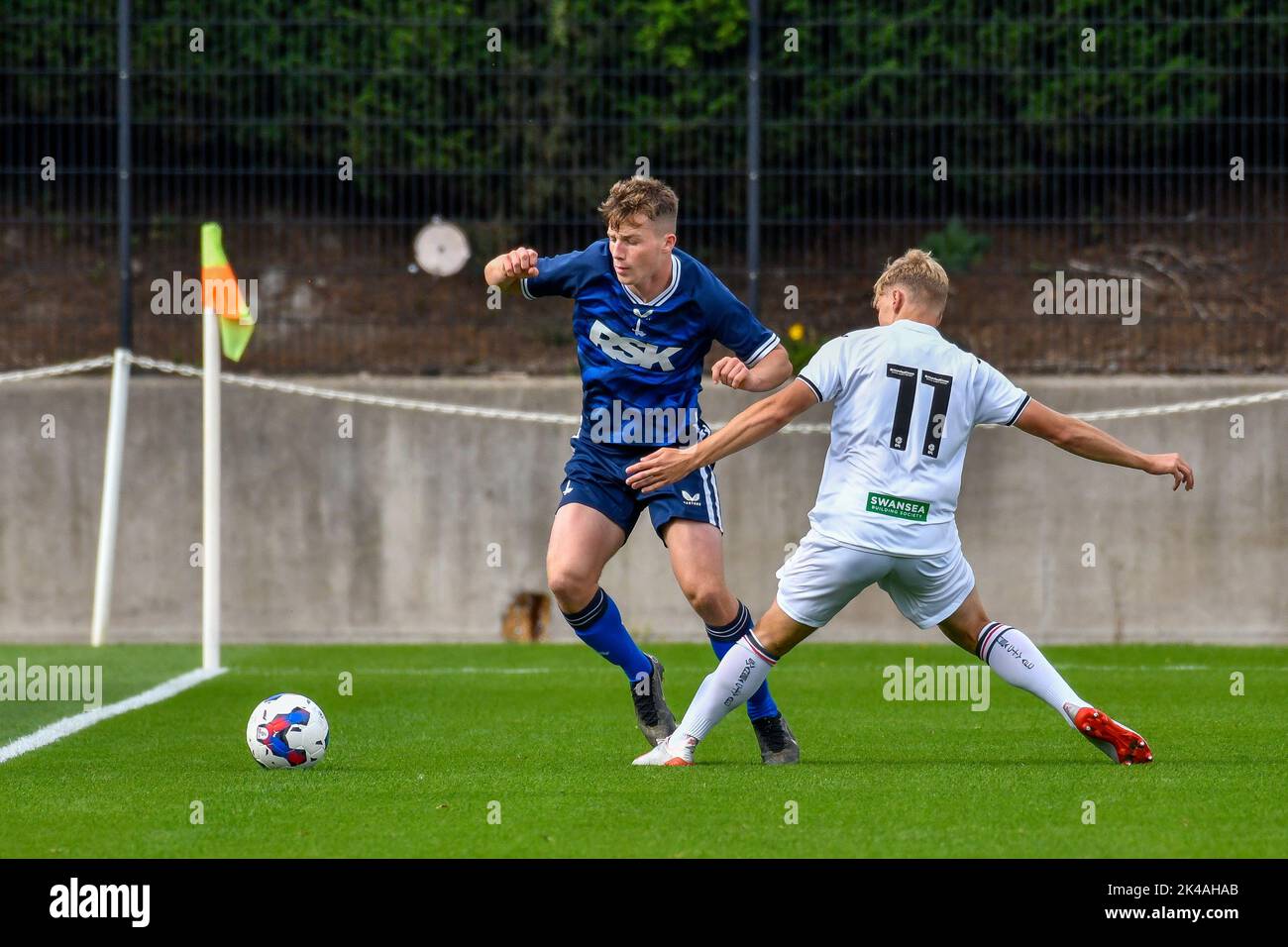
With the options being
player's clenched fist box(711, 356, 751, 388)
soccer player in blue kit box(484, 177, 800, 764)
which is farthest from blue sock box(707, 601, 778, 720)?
player's clenched fist box(711, 356, 751, 388)

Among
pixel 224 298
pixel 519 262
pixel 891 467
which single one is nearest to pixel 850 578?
pixel 891 467

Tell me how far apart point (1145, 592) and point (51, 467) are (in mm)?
7323

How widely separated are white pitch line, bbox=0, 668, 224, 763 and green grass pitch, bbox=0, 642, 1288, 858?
Answer: 9 cm

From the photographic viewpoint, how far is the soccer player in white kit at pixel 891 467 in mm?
5621

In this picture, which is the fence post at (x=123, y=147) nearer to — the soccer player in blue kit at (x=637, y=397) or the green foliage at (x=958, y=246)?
the green foliage at (x=958, y=246)

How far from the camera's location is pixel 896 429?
563 cm

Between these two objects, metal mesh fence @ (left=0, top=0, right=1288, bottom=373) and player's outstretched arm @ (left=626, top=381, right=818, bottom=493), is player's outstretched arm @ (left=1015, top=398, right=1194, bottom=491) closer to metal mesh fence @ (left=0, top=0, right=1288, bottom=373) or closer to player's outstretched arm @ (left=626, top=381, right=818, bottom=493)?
player's outstretched arm @ (left=626, top=381, right=818, bottom=493)

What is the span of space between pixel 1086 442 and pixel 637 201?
5.65 ft

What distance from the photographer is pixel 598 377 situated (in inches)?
255

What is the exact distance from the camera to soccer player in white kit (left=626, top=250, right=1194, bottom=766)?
5621 millimetres

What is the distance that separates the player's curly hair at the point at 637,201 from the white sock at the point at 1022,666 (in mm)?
1828

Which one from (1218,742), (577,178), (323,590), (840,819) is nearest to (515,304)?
(577,178)

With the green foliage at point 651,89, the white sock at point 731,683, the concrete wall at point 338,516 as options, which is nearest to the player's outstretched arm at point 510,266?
the white sock at point 731,683
